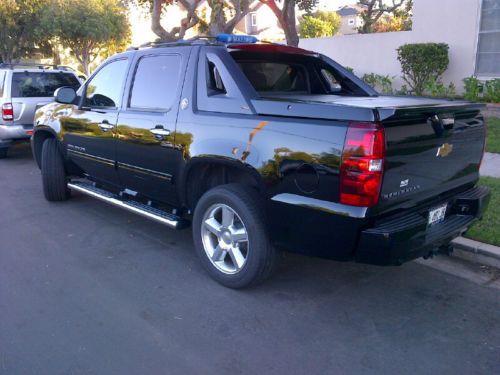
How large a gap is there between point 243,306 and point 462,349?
1551mm

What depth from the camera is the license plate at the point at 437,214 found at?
3.62m

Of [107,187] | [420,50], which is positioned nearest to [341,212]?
[107,187]

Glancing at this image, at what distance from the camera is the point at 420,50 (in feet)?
40.4

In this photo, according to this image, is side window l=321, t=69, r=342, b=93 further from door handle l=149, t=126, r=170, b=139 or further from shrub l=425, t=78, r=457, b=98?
shrub l=425, t=78, r=457, b=98

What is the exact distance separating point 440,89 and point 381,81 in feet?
7.42

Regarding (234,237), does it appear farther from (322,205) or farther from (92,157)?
(92,157)

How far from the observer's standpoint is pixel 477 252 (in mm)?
4543

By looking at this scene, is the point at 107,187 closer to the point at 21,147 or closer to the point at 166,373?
the point at 166,373

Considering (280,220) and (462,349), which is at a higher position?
(280,220)

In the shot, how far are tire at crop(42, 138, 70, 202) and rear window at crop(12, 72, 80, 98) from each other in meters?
3.55

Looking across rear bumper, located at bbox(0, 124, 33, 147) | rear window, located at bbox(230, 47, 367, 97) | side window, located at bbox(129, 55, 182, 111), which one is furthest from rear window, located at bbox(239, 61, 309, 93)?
rear bumper, located at bbox(0, 124, 33, 147)

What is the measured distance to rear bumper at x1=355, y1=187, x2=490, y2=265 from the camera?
125 inches

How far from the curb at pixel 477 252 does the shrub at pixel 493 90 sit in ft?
23.8

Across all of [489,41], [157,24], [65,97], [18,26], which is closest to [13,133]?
[157,24]
